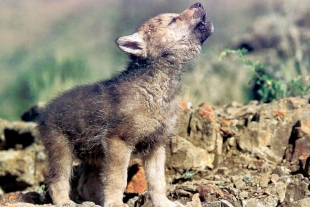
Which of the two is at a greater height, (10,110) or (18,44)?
(18,44)

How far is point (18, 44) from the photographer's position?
17.0m

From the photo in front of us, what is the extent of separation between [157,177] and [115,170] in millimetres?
515

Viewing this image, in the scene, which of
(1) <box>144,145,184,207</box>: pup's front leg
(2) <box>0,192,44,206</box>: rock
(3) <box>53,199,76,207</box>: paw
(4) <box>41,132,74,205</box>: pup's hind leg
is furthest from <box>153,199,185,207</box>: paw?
(2) <box>0,192,44,206</box>: rock

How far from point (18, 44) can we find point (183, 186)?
412 inches

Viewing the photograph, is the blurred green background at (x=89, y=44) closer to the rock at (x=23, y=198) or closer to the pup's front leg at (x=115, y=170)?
the rock at (x=23, y=198)

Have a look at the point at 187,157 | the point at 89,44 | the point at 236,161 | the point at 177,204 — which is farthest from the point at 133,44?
the point at 89,44

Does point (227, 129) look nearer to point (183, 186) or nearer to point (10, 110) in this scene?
point (183, 186)

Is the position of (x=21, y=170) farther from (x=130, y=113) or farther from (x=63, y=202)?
(x=130, y=113)

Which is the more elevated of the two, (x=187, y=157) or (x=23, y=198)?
(x=187, y=157)

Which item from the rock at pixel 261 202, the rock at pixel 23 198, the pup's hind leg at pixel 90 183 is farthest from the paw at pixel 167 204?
the rock at pixel 23 198

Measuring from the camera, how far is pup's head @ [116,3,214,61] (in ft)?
23.6

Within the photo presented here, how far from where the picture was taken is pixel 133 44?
23.6 feet

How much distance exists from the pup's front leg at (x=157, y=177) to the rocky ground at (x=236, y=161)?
21 cm

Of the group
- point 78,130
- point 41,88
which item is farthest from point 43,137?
point 41,88
